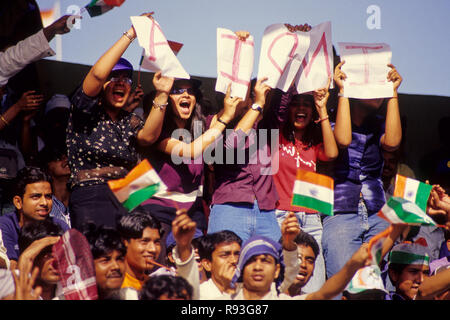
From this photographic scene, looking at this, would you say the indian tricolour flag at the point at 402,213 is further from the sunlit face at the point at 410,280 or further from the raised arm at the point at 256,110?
the raised arm at the point at 256,110

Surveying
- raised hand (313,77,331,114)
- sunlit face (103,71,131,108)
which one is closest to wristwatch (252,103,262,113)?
raised hand (313,77,331,114)

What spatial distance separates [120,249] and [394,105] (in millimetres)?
2012

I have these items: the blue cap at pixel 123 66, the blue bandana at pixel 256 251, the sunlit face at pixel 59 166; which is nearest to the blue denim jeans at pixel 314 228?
the blue bandana at pixel 256 251

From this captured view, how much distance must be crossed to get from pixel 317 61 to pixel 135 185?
5.28ft

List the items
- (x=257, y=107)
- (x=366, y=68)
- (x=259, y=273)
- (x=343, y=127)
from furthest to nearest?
(x=366, y=68), (x=343, y=127), (x=257, y=107), (x=259, y=273)

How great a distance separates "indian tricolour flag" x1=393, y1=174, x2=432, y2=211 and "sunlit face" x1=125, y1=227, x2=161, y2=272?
145cm

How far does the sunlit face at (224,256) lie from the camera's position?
13.5 ft

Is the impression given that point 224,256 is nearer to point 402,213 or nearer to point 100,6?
point 402,213

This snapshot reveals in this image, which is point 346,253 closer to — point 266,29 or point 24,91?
point 266,29

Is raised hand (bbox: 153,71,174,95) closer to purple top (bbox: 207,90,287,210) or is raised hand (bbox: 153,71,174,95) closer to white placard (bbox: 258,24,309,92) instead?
purple top (bbox: 207,90,287,210)

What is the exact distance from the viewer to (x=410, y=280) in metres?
4.56

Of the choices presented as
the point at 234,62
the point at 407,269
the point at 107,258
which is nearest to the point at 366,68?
the point at 234,62

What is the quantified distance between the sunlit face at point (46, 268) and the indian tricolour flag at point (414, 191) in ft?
6.53

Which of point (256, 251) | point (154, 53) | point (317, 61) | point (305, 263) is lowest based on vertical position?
point (305, 263)
